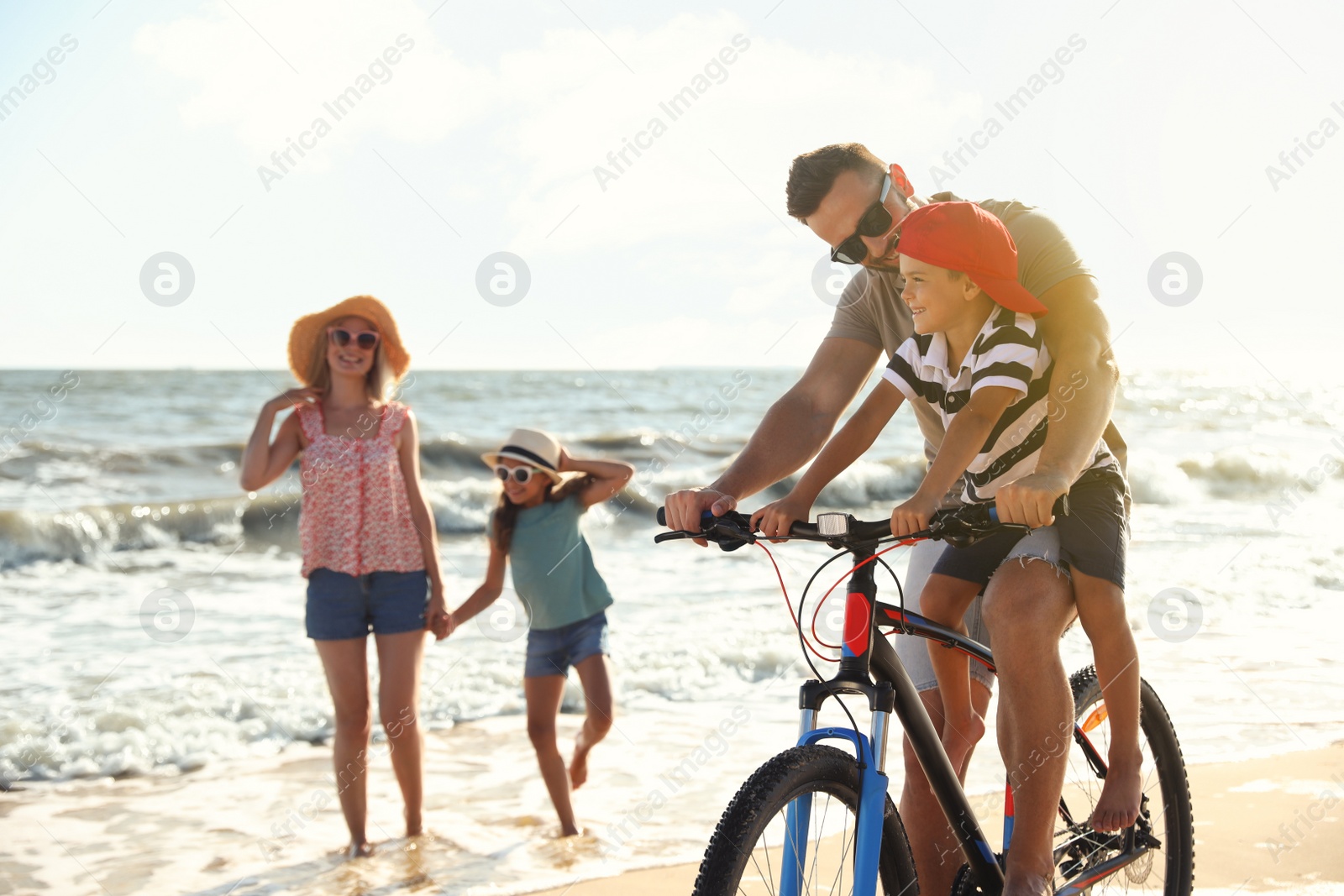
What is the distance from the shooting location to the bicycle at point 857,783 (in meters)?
1.87

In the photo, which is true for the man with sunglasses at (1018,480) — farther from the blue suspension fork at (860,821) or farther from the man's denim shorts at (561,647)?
the man's denim shorts at (561,647)

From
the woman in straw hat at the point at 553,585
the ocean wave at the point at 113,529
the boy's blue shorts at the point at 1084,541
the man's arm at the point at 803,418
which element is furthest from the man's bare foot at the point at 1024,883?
the ocean wave at the point at 113,529

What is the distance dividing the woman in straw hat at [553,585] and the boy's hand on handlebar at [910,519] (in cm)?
272

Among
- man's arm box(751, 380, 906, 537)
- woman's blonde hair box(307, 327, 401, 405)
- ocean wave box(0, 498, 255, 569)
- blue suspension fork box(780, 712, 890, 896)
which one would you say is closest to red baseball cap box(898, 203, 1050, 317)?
man's arm box(751, 380, 906, 537)

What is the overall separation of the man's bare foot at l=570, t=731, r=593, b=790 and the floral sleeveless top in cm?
101

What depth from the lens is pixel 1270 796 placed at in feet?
14.4

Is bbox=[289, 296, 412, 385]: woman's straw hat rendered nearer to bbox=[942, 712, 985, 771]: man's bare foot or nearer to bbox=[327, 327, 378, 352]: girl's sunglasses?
bbox=[327, 327, 378, 352]: girl's sunglasses

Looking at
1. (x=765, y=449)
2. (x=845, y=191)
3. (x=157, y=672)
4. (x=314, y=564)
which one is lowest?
(x=157, y=672)

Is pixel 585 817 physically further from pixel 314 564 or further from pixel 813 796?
pixel 813 796

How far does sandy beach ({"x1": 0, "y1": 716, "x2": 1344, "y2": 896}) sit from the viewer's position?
3.84 metres

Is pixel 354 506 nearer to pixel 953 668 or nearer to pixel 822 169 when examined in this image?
pixel 822 169

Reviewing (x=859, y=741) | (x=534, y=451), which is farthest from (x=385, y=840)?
(x=859, y=741)

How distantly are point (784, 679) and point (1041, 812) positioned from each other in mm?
4718

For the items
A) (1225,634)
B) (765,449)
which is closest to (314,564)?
(765,449)
